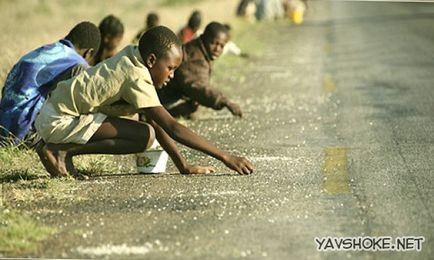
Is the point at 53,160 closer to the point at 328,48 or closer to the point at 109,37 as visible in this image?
the point at 109,37

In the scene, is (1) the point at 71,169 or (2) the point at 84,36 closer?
(1) the point at 71,169

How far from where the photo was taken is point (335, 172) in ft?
26.6

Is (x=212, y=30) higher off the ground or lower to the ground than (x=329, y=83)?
higher

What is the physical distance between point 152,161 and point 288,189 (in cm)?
124

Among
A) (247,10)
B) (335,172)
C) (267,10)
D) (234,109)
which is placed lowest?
(267,10)

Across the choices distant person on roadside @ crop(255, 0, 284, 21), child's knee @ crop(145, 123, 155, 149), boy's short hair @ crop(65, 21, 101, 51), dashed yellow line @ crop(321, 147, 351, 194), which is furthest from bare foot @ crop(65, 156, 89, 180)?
distant person on roadside @ crop(255, 0, 284, 21)

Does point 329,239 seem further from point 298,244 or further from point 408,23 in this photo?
point 408,23

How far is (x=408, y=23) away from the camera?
26.4 meters

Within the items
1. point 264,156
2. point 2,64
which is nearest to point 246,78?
point 2,64

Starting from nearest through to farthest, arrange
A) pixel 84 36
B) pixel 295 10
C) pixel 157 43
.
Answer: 1. pixel 157 43
2. pixel 84 36
3. pixel 295 10

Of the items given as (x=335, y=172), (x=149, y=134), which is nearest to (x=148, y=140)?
(x=149, y=134)

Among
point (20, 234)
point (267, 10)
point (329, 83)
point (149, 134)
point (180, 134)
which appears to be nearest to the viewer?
point (20, 234)

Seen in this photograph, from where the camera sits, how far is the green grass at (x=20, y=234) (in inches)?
228

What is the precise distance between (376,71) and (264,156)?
729cm
